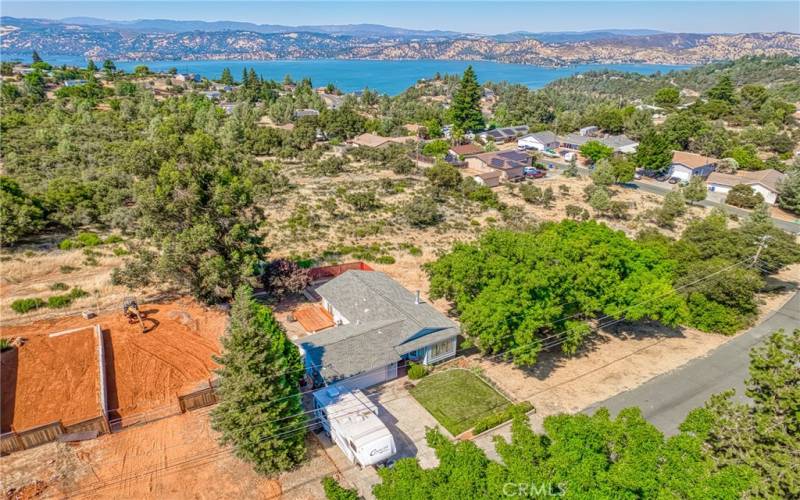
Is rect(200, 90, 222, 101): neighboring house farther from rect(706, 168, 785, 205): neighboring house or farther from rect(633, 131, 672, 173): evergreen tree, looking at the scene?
rect(706, 168, 785, 205): neighboring house

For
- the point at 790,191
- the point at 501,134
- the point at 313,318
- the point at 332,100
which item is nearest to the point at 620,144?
the point at 501,134

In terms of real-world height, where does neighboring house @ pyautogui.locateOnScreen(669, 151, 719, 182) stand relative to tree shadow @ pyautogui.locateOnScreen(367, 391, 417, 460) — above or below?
above

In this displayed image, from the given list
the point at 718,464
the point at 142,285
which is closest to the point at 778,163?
the point at 718,464

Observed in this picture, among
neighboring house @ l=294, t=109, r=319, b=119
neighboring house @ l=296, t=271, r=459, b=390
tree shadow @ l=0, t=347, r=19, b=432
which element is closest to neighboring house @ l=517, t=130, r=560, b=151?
neighboring house @ l=294, t=109, r=319, b=119

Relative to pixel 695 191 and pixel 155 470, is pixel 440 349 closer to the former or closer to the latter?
pixel 155 470

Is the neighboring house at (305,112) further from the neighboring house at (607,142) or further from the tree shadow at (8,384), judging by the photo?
the tree shadow at (8,384)

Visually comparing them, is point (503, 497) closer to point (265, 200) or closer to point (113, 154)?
point (265, 200)

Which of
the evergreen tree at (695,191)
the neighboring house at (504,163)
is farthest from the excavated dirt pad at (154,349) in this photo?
the evergreen tree at (695,191)
